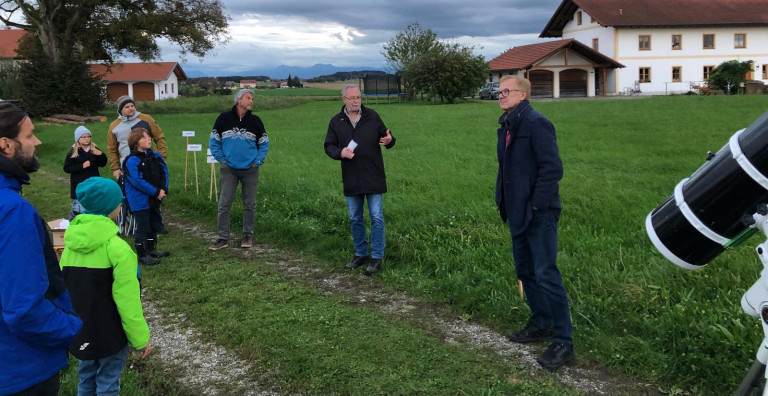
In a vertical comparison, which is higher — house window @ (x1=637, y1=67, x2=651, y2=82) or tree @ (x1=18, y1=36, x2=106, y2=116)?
house window @ (x1=637, y1=67, x2=651, y2=82)

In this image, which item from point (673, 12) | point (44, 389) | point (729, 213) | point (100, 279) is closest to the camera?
point (729, 213)

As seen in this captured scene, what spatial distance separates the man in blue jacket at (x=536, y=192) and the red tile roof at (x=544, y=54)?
47631 mm

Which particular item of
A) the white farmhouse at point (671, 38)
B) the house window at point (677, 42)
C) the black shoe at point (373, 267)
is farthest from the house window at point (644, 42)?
the black shoe at point (373, 267)

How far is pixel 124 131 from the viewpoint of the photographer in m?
8.52

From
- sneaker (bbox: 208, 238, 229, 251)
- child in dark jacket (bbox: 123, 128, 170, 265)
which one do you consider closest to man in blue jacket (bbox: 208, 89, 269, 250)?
sneaker (bbox: 208, 238, 229, 251)

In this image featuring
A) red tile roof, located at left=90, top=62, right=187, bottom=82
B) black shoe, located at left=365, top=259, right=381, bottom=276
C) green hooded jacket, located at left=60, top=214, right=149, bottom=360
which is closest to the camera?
green hooded jacket, located at left=60, top=214, right=149, bottom=360

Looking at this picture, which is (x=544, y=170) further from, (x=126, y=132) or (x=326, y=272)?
(x=126, y=132)

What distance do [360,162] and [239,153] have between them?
1.89m

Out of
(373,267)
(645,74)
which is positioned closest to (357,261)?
(373,267)

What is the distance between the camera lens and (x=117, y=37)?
35969 millimetres

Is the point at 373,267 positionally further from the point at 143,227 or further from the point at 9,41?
the point at 9,41

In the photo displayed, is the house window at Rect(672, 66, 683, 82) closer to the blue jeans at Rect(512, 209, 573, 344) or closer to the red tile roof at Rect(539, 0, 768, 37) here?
the red tile roof at Rect(539, 0, 768, 37)

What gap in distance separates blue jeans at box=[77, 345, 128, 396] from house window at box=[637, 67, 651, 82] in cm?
5729

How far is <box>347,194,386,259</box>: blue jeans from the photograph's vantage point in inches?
268
